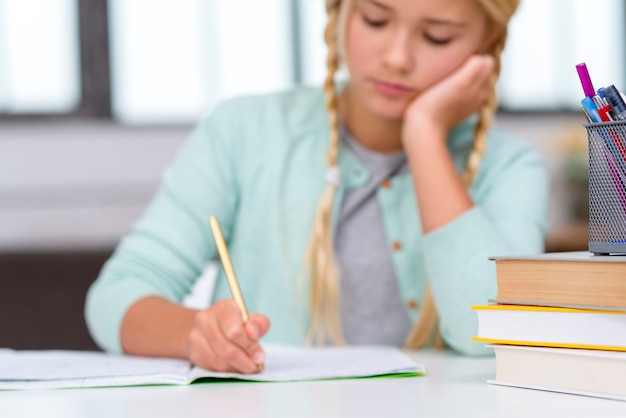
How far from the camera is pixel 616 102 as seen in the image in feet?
2.58

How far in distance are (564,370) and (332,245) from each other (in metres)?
0.70

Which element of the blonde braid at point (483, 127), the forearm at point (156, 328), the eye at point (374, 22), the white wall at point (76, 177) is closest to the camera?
the forearm at point (156, 328)

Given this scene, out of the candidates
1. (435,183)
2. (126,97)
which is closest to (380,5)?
(435,183)

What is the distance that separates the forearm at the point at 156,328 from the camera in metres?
1.08

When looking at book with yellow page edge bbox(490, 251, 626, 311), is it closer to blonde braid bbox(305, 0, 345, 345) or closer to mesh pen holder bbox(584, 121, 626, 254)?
mesh pen holder bbox(584, 121, 626, 254)

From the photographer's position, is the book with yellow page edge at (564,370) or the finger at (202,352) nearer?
the book with yellow page edge at (564,370)

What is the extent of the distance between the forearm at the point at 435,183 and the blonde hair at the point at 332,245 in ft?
0.45

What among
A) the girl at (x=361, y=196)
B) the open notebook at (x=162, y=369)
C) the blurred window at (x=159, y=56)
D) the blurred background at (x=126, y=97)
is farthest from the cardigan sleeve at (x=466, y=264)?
the blurred window at (x=159, y=56)

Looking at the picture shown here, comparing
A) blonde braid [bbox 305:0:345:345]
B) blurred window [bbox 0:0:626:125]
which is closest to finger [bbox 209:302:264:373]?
blonde braid [bbox 305:0:345:345]

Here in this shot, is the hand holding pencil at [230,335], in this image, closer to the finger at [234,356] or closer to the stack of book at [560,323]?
the finger at [234,356]

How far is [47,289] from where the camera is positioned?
2445 millimetres

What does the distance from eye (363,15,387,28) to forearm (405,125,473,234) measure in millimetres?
156

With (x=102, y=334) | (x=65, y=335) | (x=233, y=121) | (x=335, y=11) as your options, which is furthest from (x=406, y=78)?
(x=65, y=335)

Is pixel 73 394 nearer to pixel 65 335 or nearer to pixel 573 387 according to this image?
pixel 573 387
